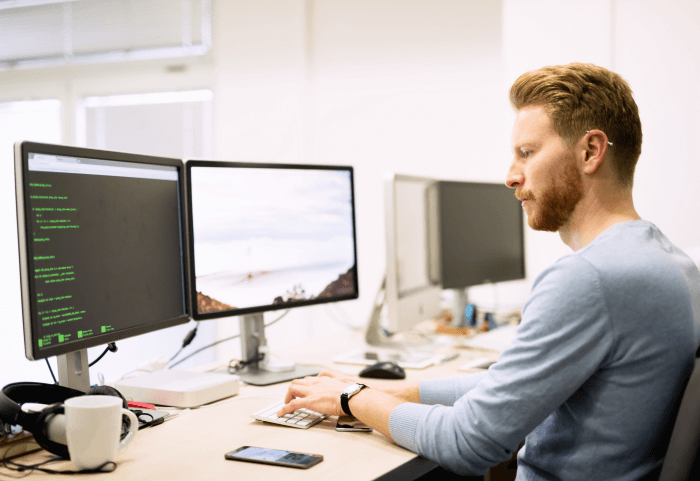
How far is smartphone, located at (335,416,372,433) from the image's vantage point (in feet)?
3.92

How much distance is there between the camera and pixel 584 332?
0.92 metres

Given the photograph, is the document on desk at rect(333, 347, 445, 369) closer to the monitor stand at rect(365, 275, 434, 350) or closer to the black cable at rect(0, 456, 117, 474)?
the monitor stand at rect(365, 275, 434, 350)

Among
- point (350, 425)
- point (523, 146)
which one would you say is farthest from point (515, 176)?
point (350, 425)

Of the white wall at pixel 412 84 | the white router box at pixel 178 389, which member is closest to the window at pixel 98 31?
the white wall at pixel 412 84

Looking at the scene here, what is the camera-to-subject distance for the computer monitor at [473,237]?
86.6 inches

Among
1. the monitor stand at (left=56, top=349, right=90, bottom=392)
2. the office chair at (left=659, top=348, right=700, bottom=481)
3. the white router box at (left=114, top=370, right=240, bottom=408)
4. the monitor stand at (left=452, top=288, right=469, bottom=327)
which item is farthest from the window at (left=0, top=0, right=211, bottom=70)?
the office chair at (left=659, top=348, right=700, bottom=481)

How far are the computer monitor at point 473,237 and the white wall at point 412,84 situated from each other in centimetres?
18

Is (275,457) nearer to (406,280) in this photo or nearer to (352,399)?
(352,399)

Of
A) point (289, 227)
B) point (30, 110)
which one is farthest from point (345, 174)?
point (30, 110)

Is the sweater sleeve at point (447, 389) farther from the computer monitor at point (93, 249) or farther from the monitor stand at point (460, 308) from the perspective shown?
the monitor stand at point (460, 308)

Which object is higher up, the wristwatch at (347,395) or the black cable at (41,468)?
the wristwatch at (347,395)

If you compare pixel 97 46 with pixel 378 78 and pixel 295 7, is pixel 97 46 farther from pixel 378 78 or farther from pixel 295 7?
pixel 378 78

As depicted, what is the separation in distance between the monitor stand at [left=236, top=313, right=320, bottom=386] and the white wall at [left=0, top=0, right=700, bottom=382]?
1.32 metres

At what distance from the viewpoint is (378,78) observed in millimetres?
3188
